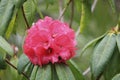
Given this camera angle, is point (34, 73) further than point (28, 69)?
No

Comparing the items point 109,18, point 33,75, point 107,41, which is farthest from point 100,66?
point 109,18

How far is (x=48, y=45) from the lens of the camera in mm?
1419

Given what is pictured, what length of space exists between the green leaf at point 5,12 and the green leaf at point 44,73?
215mm

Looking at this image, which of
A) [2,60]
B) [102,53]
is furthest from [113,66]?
[2,60]

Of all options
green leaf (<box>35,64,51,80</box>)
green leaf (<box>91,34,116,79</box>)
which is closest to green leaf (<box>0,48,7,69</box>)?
green leaf (<box>35,64,51,80</box>)

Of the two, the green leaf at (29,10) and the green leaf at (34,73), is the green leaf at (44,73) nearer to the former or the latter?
the green leaf at (34,73)

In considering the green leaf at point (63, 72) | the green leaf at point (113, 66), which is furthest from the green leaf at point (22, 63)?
the green leaf at point (113, 66)

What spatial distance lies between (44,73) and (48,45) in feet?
0.29

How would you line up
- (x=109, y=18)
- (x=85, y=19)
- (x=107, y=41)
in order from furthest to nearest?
(x=109, y=18) → (x=85, y=19) → (x=107, y=41)

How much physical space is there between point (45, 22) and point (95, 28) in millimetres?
2013

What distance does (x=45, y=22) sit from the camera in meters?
1.46

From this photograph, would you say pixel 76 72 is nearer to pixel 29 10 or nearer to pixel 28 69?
pixel 28 69

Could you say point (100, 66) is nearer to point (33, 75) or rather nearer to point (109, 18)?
point (33, 75)

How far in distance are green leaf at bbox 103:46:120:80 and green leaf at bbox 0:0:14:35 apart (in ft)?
1.25
